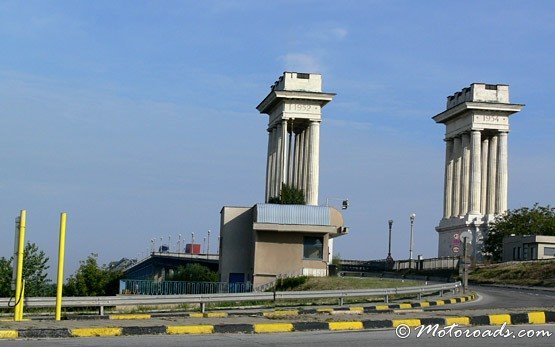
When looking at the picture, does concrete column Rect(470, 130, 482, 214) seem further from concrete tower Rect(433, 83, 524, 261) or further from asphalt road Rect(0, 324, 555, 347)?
asphalt road Rect(0, 324, 555, 347)

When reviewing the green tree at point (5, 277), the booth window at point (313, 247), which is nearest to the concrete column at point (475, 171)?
the booth window at point (313, 247)

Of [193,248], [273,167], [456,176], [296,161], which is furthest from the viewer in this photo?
[193,248]

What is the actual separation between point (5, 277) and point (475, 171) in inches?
2300

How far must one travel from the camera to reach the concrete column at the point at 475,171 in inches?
4557

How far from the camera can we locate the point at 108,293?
8669 cm

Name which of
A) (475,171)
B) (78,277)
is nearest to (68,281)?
(78,277)

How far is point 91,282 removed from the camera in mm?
89562

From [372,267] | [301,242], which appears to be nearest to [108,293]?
[301,242]

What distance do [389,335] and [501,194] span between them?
3892 inches

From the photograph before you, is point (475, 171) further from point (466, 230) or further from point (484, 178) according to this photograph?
point (466, 230)

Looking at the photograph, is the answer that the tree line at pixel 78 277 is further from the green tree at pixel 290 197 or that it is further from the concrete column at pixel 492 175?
the concrete column at pixel 492 175

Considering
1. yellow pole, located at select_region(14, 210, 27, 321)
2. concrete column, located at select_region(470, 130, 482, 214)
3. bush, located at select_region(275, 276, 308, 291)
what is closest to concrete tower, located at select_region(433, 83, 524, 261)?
concrete column, located at select_region(470, 130, 482, 214)

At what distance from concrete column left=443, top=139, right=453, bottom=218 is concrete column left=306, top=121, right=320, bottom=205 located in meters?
20.9

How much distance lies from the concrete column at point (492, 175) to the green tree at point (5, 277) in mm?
57307
